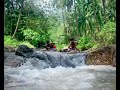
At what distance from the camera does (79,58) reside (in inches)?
366

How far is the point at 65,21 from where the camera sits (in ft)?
73.3

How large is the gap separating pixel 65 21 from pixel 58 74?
16.2 metres

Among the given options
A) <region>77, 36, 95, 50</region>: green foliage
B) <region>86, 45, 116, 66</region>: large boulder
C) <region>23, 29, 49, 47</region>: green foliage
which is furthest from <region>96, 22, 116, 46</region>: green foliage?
<region>23, 29, 49, 47</region>: green foliage

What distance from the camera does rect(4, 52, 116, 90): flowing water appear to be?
449 centimetres

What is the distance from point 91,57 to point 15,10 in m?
9.79

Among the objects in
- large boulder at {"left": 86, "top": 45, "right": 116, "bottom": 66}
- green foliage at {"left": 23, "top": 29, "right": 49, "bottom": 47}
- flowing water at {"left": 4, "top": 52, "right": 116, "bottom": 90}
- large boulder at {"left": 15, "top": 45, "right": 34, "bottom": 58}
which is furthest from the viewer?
green foliage at {"left": 23, "top": 29, "right": 49, "bottom": 47}

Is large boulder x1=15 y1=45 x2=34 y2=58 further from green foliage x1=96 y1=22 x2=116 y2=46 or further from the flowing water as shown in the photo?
green foliage x1=96 y1=22 x2=116 y2=46

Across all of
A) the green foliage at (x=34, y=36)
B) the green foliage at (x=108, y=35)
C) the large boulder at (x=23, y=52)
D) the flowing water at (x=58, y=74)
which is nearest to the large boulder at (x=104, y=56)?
the flowing water at (x=58, y=74)

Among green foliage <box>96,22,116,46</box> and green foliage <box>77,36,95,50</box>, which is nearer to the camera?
green foliage <box>96,22,116,46</box>

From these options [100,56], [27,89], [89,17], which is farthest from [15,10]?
[27,89]

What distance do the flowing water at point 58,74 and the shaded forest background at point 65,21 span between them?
429 cm

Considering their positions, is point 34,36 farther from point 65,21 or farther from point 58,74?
point 58,74

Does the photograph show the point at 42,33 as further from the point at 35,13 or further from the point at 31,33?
the point at 35,13

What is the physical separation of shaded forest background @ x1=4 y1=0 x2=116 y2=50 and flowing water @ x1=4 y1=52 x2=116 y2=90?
4.29m
